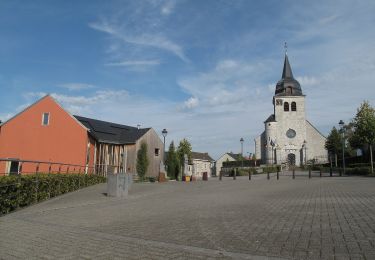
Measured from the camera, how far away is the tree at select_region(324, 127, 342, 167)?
5478 centimetres

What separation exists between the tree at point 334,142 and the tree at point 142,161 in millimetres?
34036

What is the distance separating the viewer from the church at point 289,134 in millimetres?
62469

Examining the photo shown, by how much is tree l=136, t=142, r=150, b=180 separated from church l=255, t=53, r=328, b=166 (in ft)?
108

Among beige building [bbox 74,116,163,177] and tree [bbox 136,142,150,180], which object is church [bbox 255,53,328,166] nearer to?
beige building [bbox 74,116,163,177]

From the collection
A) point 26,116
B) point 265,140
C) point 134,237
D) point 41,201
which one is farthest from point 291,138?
point 134,237

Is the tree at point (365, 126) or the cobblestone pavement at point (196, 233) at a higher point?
the tree at point (365, 126)

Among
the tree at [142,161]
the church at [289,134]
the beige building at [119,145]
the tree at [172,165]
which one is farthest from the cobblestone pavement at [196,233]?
the church at [289,134]

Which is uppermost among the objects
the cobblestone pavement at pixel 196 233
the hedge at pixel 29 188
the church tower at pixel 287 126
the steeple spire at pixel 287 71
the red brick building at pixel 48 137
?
the steeple spire at pixel 287 71

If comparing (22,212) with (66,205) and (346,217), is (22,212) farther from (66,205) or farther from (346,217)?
(346,217)

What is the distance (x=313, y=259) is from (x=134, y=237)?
342cm

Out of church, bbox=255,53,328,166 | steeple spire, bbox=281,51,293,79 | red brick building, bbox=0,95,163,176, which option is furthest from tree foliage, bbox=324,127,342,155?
red brick building, bbox=0,95,163,176

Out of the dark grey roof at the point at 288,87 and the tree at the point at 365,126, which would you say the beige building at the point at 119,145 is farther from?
the dark grey roof at the point at 288,87

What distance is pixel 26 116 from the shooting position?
3077 centimetres

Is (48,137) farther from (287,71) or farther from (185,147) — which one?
(287,71)
